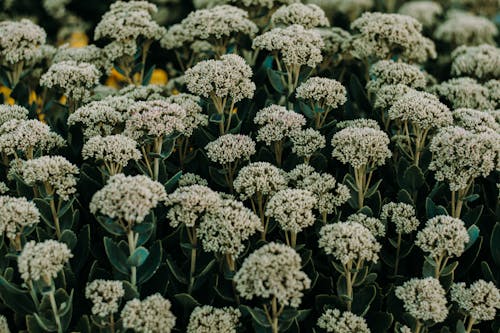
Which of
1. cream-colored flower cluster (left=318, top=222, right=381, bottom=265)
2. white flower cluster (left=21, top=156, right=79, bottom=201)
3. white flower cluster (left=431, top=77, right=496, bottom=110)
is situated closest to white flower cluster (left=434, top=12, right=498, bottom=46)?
white flower cluster (left=431, top=77, right=496, bottom=110)

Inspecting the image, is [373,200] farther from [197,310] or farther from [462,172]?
[197,310]

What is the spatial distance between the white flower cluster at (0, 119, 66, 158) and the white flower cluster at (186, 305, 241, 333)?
1.20 m

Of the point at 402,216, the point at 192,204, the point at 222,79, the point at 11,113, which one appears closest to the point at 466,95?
the point at 402,216

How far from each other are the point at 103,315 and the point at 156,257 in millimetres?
373

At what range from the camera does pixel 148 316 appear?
231cm

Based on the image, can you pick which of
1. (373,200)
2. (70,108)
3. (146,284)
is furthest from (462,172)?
(70,108)

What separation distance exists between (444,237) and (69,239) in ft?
5.21

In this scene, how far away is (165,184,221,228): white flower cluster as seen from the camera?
8.47ft

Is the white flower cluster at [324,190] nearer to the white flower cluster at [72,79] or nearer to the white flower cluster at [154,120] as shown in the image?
the white flower cluster at [154,120]

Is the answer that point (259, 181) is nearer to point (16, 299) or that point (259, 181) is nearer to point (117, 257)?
point (117, 257)

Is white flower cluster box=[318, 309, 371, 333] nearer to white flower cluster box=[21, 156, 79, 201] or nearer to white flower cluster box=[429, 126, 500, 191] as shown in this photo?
white flower cluster box=[429, 126, 500, 191]

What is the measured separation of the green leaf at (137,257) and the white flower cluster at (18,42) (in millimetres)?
2008

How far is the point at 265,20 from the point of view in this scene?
462 cm

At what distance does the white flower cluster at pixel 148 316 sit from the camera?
2.31m
